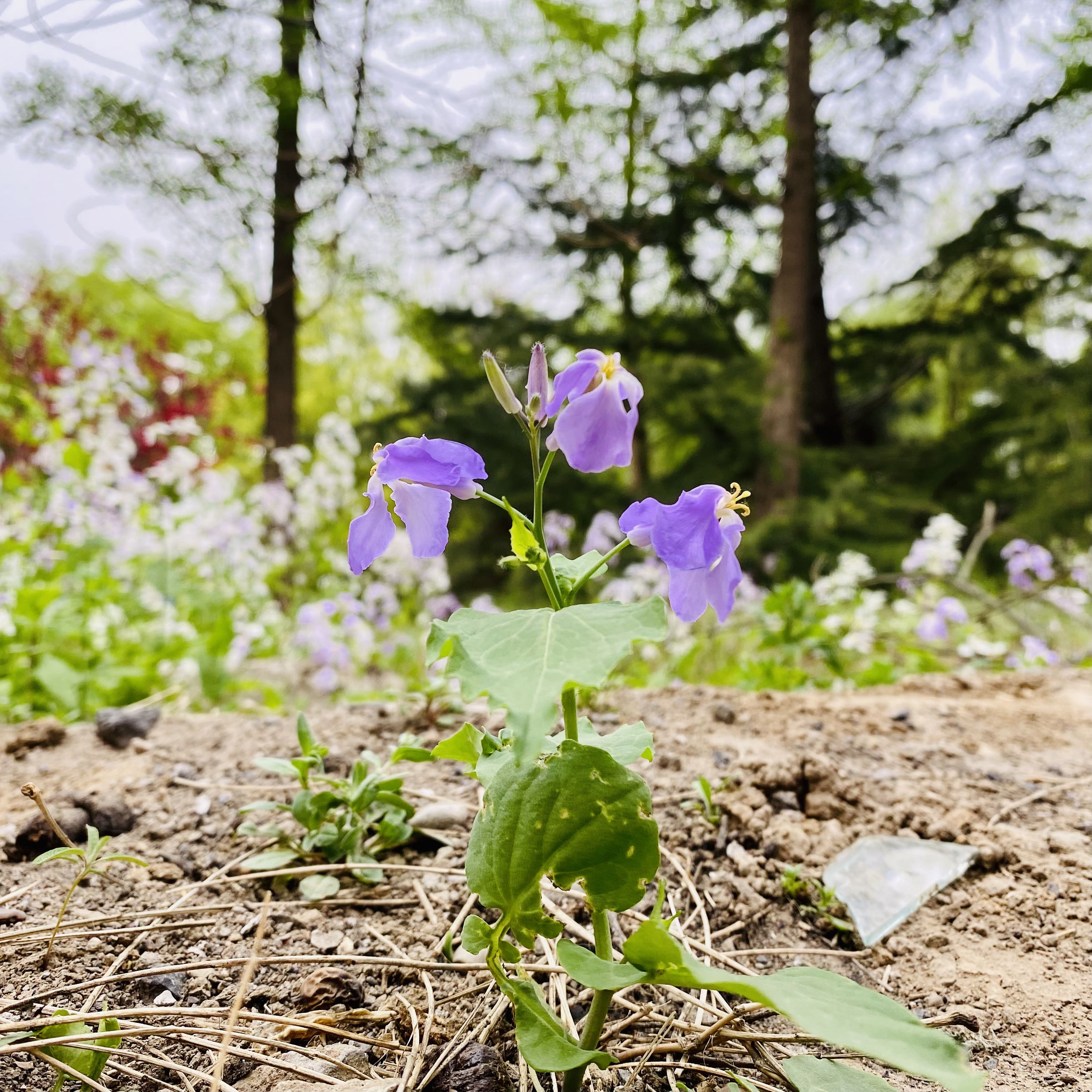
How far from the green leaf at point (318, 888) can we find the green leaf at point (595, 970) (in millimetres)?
520

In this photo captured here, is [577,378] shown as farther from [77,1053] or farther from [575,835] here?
[77,1053]

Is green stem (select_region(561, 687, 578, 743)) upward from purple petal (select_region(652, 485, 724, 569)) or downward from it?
downward

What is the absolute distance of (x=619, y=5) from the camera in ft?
24.3

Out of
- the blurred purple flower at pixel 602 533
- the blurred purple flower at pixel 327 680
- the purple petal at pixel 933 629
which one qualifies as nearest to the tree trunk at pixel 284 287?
the blurred purple flower at pixel 327 680

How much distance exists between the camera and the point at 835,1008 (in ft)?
2.05

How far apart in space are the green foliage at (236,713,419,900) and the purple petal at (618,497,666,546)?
1.87 feet

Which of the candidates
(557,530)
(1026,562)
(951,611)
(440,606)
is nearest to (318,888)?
(557,530)

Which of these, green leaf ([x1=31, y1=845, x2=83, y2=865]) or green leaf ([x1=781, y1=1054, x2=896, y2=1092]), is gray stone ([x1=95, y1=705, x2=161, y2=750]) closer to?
green leaf ([x1=31, y1=845, x2=83, y2=865])

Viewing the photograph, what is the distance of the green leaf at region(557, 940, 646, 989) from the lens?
66cm

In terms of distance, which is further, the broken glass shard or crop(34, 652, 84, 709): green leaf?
crop(34, 652, 84, 709): green leaf

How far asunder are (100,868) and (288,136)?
6662mm

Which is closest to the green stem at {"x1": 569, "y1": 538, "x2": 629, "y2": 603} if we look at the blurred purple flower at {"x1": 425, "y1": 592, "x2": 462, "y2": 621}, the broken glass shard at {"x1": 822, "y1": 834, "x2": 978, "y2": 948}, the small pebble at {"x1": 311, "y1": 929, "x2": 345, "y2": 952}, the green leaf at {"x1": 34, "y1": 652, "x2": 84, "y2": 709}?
the small pebble at {"x1": 311, "y1": 929, "x2": 345, "y2": 952}

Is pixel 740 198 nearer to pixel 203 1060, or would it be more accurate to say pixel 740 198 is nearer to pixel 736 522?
pixel 736 522

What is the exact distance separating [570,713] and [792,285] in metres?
6.50
